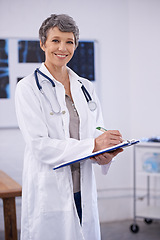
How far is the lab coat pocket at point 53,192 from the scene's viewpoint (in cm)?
147

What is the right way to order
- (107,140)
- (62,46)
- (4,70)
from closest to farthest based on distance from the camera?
(107,140), (62,46), (4,70)

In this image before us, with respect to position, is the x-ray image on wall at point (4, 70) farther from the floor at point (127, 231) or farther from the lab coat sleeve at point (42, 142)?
the lab coat sleeve at point (42, 142)

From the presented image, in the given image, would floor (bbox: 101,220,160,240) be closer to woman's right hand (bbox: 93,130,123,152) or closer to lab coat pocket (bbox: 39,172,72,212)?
lab coat pocket (bbox: 39,172,72,212)

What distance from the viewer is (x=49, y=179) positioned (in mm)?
1474

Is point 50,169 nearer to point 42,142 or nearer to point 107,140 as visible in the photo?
point 42,142

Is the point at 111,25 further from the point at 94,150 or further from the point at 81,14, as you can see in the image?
the point at 94,150

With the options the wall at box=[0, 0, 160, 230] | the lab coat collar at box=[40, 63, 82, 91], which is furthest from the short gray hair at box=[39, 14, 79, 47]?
the wall at box=[0, 0, 160, 230]

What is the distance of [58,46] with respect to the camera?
1.51 metres

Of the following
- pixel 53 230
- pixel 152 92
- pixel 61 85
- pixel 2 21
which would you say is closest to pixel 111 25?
pixel 152 92

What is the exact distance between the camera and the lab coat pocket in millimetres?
1472

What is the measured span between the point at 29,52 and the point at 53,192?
1.94m

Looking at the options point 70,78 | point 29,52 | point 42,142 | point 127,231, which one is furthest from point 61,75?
point 127,231

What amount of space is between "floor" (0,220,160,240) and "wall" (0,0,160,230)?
4.8 inches

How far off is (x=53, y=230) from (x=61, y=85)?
672 mm
